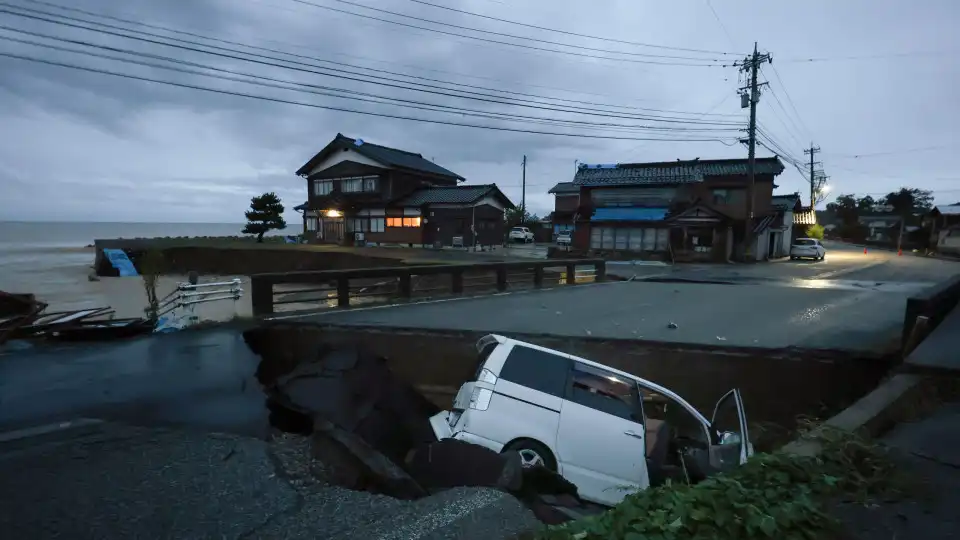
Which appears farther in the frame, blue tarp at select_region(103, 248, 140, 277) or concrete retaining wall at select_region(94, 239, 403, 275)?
blue tarp at select_region(103, 248, 140, 277)

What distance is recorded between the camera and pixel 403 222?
3988 cm

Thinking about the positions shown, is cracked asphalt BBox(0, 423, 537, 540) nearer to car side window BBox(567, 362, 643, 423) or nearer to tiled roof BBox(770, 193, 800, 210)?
car side window BBox(567, 362, 643, 423)

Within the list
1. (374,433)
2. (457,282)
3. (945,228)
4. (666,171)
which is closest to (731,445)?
(374,433)

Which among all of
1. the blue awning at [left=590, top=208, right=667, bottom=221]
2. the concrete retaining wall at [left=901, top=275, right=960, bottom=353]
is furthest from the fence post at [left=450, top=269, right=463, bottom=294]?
the blue awning at [left=590, top=208, right=667, bottom=221]

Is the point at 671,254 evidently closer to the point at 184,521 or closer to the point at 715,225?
the point at 715,225

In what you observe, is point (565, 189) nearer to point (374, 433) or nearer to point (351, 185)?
point (351, 185)

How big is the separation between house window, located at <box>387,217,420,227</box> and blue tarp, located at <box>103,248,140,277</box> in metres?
19.5

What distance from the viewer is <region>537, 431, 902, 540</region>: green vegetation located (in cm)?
238

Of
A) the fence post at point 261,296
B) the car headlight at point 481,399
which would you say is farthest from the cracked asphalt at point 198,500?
the fence post at point 261,296

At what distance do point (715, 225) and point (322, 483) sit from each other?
3512 centimetres

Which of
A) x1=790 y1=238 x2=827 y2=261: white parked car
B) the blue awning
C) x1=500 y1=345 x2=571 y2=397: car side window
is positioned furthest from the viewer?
x1=790 y1=238 x2=827 y2=261: white parked car

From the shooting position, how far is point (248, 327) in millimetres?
9539

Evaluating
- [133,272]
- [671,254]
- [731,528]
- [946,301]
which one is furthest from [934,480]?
[133,272]

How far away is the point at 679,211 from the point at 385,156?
83.0 ft
